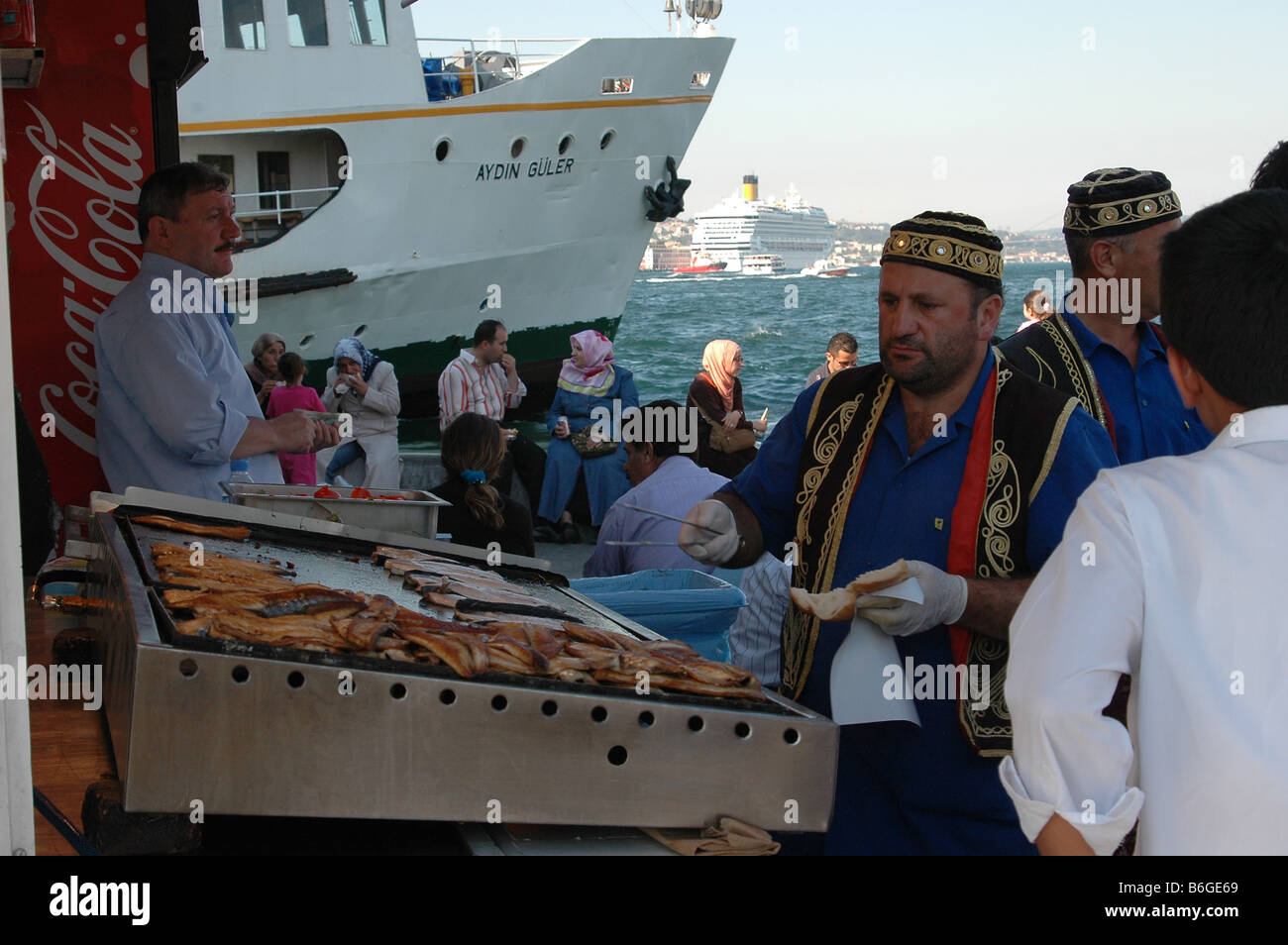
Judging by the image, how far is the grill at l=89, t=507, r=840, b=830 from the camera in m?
1.79

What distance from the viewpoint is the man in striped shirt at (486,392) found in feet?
30.0

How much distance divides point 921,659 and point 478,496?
3040 mm

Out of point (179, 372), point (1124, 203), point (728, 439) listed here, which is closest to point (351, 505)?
point (179, 372)

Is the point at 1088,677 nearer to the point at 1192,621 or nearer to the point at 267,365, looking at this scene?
the point at 1192,621

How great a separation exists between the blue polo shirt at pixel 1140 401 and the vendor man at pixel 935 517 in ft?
2.11

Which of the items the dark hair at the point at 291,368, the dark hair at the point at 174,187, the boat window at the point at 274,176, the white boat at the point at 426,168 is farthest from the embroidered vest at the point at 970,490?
the boat window at the point at 274,176

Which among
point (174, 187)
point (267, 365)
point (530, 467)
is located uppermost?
point (174, 187)

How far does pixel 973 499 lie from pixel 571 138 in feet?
61.2

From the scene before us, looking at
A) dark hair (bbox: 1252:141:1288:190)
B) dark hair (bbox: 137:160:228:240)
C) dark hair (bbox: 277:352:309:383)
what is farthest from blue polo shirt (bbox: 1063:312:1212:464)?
dark hair (bbox: 277:352:309:383)

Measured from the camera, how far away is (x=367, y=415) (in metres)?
9.15

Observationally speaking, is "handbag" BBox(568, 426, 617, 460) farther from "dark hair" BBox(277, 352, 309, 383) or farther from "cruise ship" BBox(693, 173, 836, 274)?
"cruise ship" BBox(693, 173, 836, 274)
